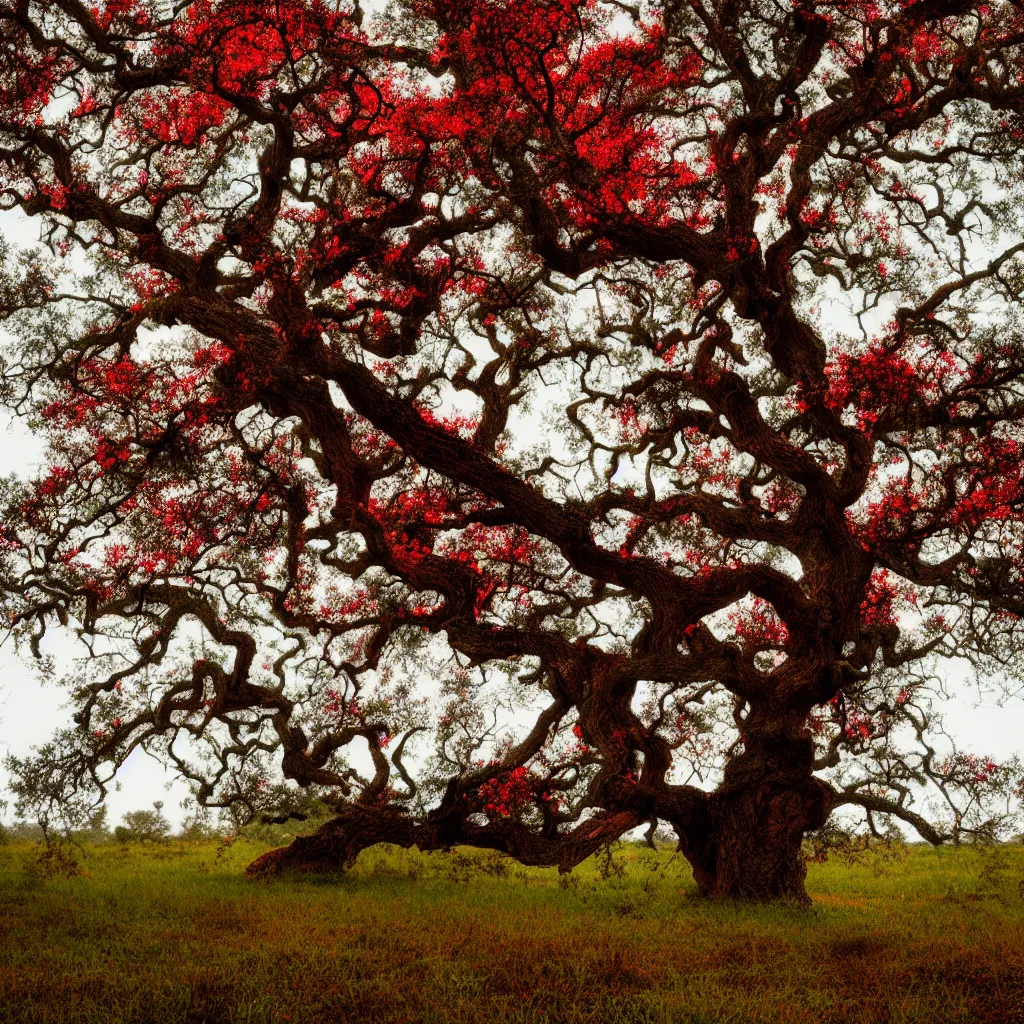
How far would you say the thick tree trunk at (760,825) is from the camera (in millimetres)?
11461

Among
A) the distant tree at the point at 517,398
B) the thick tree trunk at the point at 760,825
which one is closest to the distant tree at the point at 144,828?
the distant tree at the point at 517,398

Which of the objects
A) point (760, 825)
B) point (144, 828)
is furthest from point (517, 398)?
point (144, 828)

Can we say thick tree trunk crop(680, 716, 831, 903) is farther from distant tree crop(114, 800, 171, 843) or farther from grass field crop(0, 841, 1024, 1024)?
distant tree crop(114, 800, 171, 843)

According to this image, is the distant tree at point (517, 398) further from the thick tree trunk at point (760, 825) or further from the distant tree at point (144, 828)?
the distant tree at point (144, 828)

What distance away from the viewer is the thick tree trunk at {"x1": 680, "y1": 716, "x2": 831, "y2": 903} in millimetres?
11461

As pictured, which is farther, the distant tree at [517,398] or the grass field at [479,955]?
the distant tree at [517,398]

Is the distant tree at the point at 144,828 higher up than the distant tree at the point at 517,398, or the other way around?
the distant tree at the point at 517,398

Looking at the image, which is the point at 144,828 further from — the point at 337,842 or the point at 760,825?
the point at 760,825

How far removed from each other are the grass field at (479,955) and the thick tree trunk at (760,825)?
59cm

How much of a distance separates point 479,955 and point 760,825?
5.81m

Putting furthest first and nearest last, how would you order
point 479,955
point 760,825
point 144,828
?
point 144,828 → point 760,825 → point 479,955

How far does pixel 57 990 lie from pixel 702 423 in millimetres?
11042

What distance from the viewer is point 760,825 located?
1162cm

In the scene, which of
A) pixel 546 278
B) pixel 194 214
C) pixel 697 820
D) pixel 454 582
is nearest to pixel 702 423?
pixel 546 278
